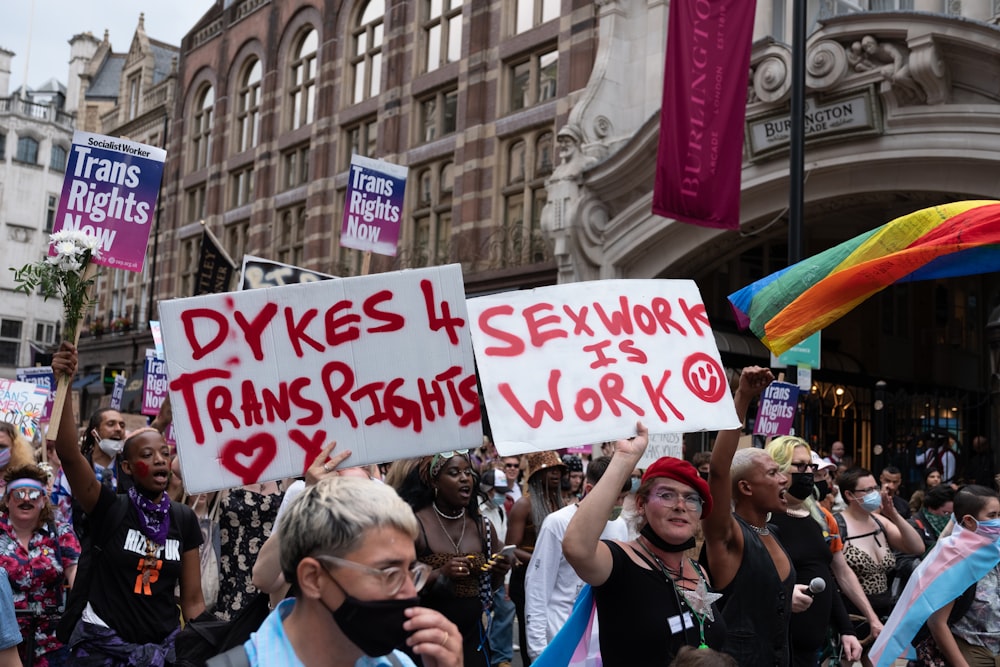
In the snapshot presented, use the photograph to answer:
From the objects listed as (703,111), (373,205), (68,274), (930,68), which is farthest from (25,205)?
(68,274)

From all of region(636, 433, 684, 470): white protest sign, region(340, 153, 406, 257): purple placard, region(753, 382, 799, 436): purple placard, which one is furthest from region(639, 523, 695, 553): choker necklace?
region(340, 153, 406, 257): purple placard

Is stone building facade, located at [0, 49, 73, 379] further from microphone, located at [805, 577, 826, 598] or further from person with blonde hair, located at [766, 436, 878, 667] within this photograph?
microphone, located at [805, 577, 826, 598]

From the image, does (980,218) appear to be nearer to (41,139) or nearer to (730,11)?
(730,11)

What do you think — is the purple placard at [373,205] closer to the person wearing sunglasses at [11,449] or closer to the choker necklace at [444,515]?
the person wearing sunglasses at [11,449]

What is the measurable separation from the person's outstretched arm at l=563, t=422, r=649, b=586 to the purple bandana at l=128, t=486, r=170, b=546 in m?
2.13

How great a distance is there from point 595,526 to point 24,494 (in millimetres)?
3444

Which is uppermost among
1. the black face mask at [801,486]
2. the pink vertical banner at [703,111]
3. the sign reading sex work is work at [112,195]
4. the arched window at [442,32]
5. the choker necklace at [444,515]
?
the arched window at [442,32]

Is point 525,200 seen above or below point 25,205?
below

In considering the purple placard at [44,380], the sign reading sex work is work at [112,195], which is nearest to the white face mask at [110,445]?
the sign reading sex work is work at [112,195]

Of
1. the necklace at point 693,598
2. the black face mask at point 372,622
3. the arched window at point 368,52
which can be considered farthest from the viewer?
the arched window at point 368,52

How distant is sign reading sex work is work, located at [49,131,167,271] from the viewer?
711cm

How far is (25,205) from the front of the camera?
67688mm

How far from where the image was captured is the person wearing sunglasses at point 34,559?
5316 mm

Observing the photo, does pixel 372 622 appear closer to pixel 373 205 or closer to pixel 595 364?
pixel 595 364
